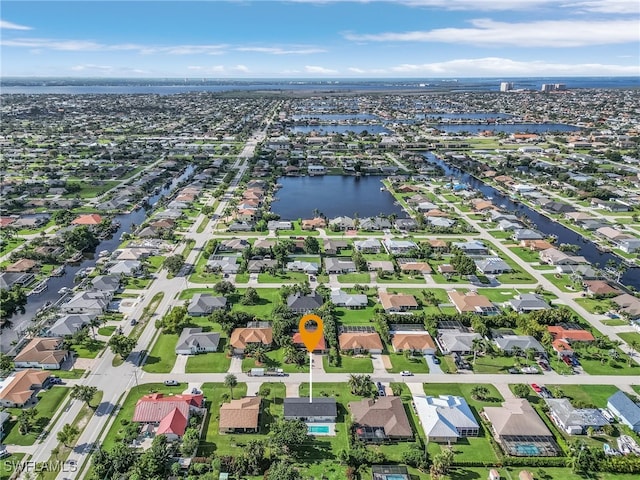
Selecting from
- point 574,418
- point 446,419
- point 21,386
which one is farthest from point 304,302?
point 574,418

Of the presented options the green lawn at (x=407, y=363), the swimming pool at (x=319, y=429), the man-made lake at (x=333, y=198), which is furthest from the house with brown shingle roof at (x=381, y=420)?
the man-made lake at (x=333, y=198)

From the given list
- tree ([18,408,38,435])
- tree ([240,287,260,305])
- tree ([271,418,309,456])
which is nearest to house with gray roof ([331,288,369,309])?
tree ([240,287,260,305])

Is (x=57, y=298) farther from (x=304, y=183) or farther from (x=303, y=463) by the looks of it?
(x=304, y=183)

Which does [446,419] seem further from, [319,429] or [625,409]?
[625,409]

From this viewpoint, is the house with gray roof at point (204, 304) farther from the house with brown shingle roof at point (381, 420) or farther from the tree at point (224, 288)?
the house with brown shingle roof at point (381, 420)

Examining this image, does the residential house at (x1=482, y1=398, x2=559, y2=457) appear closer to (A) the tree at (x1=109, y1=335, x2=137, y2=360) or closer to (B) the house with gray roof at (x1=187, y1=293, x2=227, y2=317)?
(B) the house with gray roof at (x1=187, y1=293, x2=227, y2=317)
